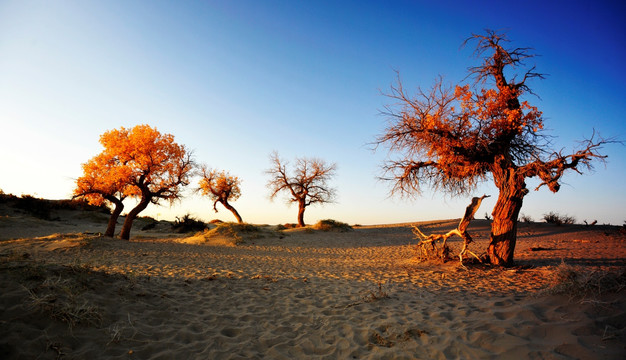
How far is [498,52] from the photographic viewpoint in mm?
9555

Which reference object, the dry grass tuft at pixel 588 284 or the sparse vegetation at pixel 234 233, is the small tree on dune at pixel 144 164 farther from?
the dry grass tuft at pixel 588 284

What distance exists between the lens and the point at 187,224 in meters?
25.7

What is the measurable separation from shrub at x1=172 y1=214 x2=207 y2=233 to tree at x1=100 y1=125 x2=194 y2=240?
335 inches

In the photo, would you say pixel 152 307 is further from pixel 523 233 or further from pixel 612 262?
pixel 523 233

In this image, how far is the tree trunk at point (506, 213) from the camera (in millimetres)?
9125

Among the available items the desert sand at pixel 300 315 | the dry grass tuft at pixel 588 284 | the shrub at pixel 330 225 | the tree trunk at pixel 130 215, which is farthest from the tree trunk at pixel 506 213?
the tree trunk at pixel 130 215

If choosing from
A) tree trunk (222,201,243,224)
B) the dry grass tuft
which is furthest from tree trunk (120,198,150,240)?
the dry grass tuft

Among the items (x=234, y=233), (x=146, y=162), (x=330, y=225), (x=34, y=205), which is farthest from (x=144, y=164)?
(x=34, y=205)

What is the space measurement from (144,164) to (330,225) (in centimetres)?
1641

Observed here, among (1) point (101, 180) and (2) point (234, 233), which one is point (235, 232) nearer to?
(2) point (234, 233)

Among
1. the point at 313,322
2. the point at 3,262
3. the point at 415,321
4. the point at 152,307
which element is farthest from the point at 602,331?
the point at 3,262

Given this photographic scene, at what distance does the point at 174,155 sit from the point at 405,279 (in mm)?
14845

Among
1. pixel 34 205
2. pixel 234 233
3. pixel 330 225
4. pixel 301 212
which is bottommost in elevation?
pixel 234 233

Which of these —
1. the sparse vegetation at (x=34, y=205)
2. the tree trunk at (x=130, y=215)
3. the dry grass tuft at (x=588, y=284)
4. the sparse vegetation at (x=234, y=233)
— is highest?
the sparse vegetation at (x=34, y=205)
